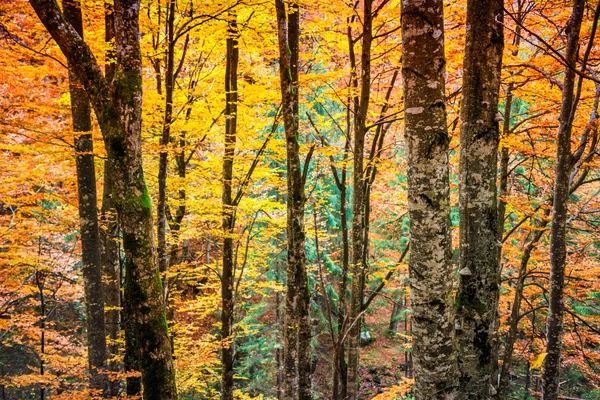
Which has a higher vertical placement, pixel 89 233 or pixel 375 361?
pixel 89 233

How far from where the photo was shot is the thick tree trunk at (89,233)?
19.3ft

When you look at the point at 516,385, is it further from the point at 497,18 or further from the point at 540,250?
the point at 497,18

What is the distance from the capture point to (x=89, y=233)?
5.97m

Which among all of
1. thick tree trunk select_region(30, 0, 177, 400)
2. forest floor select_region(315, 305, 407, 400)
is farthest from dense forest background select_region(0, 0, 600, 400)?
forest floor select_region(315, 305, 407, 400)

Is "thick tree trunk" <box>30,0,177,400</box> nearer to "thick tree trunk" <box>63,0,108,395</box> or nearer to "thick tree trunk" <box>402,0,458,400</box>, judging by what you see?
"thick tree trunk" <box>63,0,108,395</box>

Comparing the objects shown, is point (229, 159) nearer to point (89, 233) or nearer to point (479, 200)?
point (89, 233)

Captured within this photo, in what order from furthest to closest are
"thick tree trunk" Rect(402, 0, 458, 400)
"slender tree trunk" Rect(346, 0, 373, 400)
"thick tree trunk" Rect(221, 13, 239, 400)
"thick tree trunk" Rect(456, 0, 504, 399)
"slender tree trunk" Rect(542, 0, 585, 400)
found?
"thick tree trunk" Rect(221, 13, 239, 400), "slender tree trunk" Rect(346, 0, 373, 400), "slender tree trunk" Rect(542, 0, 585, 400), "thick tree trunk" Rect(456, 0, 504, 399), "thick tree trunk" Rect(402, 0, 458, 400)

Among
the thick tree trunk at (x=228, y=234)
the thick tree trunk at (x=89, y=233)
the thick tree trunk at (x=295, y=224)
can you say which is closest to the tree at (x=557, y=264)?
the thick tree trunk at (x=295, y=224)

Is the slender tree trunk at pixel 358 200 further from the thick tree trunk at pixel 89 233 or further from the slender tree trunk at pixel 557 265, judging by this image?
the thick tree trunk at pixel 89 233

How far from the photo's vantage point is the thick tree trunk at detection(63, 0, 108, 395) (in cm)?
588

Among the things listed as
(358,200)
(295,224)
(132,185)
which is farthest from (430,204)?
Answer: (358,200)

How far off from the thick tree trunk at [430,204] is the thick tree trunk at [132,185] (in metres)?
2.69

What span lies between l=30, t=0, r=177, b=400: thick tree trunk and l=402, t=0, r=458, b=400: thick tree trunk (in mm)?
2687

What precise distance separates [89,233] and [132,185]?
296cm
